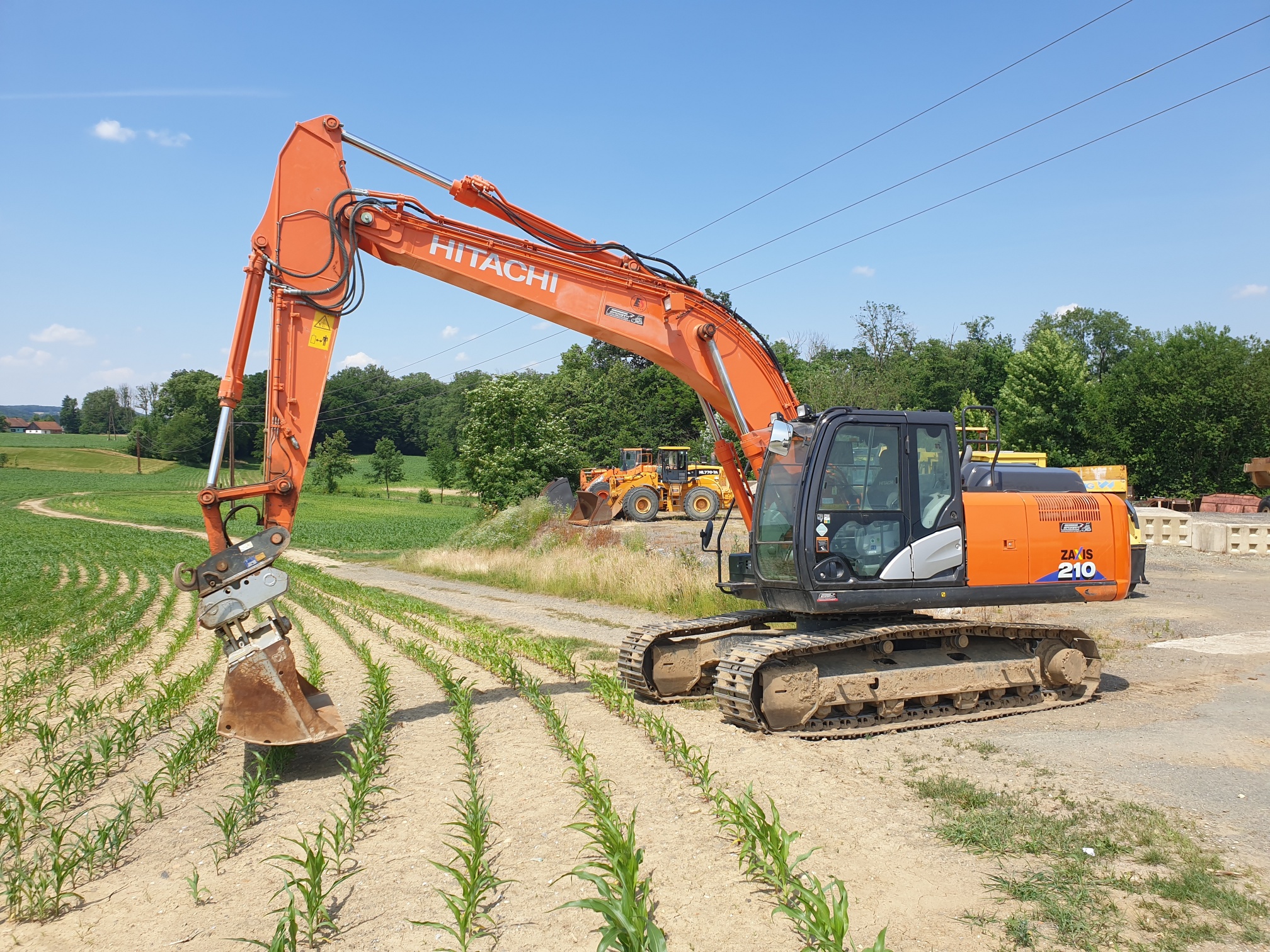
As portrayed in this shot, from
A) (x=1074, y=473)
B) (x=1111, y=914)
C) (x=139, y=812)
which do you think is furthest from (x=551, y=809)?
(x=1074, y=473)

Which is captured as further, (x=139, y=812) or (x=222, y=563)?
(x=222, y=563)

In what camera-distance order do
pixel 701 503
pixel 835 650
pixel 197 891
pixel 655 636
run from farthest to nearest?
pixel 701 503
pixel 655 636
pixel 835 650
pixel 197 891

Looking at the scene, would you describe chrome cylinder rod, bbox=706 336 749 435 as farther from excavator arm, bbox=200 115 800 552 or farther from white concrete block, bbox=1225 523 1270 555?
white concrete block, bbox=1225 523 1270 555

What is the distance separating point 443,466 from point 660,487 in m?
50.0

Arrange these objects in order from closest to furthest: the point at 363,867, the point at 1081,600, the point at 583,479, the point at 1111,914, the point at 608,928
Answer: the point at 608,928 → the point at 1111,914 → the point at 363,867 → the point at 1081,600 → the point at 583,479

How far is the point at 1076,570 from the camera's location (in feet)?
29.7

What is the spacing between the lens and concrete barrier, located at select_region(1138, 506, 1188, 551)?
→ 75.5 feet

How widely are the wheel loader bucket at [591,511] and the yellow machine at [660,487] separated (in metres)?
1.06

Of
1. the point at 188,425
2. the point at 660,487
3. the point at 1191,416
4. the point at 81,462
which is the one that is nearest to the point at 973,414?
the point at 1191,416

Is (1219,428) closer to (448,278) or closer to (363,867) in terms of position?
(448,278)

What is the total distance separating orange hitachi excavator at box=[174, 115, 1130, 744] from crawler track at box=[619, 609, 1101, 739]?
27 millimetres

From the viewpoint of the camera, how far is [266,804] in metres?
6.43

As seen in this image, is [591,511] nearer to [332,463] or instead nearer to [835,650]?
[835,650]

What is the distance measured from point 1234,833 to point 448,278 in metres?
7.46
